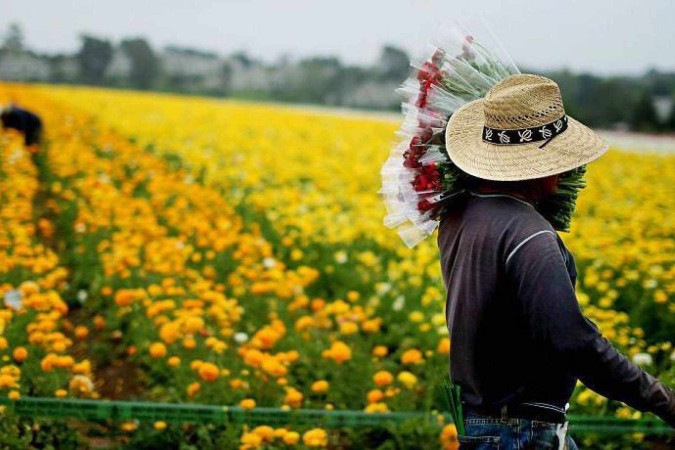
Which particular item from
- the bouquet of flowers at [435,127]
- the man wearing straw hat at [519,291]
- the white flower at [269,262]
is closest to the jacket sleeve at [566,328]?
the man wearing straw hat at [519,291]

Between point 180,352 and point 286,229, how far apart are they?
2.72m

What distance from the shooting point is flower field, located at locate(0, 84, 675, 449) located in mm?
3283

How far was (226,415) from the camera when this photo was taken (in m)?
3.04

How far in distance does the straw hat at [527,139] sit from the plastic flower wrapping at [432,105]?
19 cm

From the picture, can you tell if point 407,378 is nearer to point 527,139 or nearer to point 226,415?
point 226,415

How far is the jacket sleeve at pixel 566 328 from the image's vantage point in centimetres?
149

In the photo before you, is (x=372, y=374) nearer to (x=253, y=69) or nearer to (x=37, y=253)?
(x=37, y=253)

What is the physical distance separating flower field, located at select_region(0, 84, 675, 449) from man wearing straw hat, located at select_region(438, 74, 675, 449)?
1.30 m

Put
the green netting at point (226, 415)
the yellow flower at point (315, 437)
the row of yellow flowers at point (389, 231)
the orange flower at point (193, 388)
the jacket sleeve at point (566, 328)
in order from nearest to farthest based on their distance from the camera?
the jacket sleeve at point (566, 328)
the yellow flower at point (315, 437)
the green netting at point (226, 415)
the orange flower at point (193, 388)
the row of yellow flowers at point (389, 231)

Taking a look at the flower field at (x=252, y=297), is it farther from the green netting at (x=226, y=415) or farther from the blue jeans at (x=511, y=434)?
the blue jeans at (x=511, y=434)

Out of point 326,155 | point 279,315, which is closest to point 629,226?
point 279,315

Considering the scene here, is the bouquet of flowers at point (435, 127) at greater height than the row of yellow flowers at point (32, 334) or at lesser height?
greater

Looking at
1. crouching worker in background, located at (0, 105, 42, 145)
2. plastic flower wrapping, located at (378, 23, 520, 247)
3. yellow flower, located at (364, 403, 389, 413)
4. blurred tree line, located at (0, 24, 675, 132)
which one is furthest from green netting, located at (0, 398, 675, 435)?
blurred tree line, located at (0, 24, 675, 132)

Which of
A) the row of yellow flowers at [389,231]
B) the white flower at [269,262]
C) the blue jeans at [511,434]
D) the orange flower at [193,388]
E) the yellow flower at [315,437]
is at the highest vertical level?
the blue jeans at [511,434]
